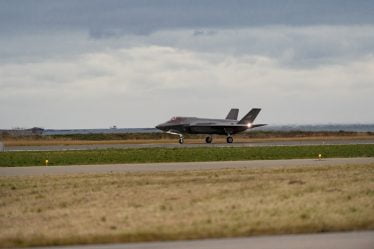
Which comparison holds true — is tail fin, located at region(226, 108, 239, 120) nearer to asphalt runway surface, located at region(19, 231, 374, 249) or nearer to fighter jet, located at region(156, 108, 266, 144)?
fighter jet, located at region(156, 108, 266, 144)

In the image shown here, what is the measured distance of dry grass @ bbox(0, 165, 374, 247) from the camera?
11.6 metres

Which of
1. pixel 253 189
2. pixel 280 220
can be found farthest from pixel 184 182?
pixel 280 220

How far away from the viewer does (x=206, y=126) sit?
62.2 meters

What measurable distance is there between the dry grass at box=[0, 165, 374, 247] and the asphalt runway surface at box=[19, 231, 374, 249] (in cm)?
59

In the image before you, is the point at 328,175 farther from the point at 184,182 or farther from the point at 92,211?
the point at 92,211

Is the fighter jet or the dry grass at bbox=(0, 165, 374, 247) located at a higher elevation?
the fighter jet

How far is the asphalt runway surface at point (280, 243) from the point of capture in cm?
977

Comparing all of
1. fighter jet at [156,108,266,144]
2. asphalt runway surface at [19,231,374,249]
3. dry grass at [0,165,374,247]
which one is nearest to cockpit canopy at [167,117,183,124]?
fighter jet at [156,108,266,144]

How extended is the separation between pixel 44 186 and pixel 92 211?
604 centimetres

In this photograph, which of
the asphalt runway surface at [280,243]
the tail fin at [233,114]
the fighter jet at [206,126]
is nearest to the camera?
the asphalt runway surface at [280,243]

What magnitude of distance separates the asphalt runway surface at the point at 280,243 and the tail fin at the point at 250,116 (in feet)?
177

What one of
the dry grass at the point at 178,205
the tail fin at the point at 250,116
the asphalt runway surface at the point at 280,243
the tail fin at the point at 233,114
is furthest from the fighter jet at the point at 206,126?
the asphalt runway surface at the point at 280,243

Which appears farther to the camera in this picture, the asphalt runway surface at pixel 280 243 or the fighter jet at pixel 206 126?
the fighter jet at pixel 206 126

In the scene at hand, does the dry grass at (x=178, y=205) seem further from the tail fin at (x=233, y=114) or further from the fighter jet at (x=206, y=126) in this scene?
the tail fin at (x=233, y=114)
